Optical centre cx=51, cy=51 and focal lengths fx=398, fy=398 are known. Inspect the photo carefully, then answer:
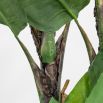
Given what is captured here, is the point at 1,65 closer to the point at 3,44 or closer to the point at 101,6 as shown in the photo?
the point at 3,44

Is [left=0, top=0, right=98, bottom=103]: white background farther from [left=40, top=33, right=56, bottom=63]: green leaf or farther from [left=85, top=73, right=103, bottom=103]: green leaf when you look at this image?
[left=85, top=73, right=103, bottom=103]: green leaf

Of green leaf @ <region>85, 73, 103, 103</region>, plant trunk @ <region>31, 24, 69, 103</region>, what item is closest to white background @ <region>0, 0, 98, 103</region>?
plant trunk @ <region>31, 24, 69, 103</region>

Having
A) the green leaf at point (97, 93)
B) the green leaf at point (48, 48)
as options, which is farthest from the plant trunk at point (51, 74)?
the green leaf at point (97, 93)

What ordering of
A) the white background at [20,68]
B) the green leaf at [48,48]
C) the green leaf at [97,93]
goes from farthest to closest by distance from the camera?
the white background at [20,68] < the green leaf at [48,48] < the green leaf at [97,93]

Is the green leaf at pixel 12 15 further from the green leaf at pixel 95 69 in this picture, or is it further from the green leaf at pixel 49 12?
the green leaf at pixel 95 69

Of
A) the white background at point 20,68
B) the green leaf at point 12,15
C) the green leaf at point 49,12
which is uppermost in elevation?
the green leaf at point 12,15

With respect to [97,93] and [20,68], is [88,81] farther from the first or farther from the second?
[20,68]

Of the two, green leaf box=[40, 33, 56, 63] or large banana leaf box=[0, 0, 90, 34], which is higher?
large banana leaf box=[0, 0, 90, 34]
